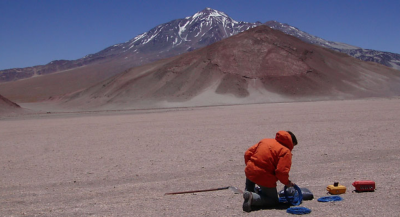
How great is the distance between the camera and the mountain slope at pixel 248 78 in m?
61.6

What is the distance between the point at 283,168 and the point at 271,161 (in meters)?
0.26

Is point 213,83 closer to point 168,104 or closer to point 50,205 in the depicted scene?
point 168,104

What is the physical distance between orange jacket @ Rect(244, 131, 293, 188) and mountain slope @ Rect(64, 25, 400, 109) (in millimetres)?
51871

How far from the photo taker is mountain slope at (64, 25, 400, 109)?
6162cm

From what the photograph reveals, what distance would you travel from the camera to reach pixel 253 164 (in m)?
6.23

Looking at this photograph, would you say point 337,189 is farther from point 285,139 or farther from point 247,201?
point 247,201

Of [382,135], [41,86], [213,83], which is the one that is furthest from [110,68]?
[382,135]

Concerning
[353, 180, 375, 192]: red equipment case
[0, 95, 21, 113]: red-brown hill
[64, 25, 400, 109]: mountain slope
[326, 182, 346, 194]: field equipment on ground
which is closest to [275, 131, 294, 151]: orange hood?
[326, 182, 346, 194]: field equipment on ground

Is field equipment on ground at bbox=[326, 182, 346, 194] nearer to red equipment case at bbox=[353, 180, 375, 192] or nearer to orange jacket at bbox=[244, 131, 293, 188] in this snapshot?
red equipment case at bbox=[353, 180, 375, 192]

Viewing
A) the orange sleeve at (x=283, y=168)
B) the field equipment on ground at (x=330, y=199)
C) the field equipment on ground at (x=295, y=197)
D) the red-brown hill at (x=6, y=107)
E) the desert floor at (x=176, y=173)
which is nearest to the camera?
the orange sleeve at (x=283, y=168)

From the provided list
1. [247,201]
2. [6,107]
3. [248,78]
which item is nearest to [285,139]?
[247,201]

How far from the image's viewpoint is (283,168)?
587 centimetres

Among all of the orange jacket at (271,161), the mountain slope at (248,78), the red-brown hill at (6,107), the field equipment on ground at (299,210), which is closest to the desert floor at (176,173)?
the field equipment on ground at (299,210)

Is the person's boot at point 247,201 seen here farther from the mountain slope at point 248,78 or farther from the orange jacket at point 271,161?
the mountain slope at point 248,78
